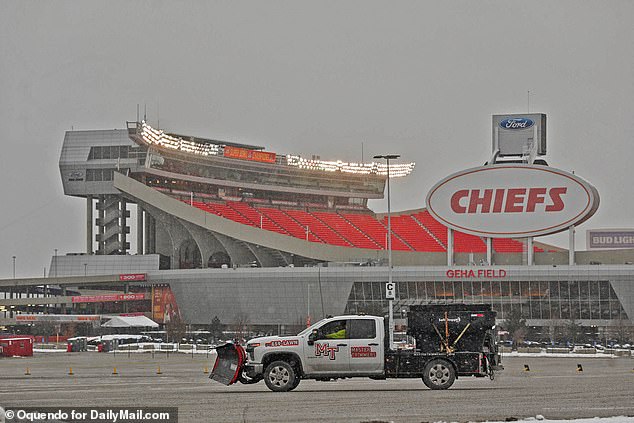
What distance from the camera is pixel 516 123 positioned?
11650 centimetres

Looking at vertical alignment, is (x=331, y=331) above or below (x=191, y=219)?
below

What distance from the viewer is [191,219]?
448 feet

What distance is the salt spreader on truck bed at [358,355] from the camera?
29.7 m

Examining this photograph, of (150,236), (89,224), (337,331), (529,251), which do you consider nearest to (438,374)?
(337,331)

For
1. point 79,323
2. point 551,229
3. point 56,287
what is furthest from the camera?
point 56,287

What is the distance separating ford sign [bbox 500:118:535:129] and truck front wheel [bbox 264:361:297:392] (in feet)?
296

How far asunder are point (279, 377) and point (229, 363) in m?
→ 1.65

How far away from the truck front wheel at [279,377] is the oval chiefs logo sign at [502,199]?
75227 millimetres

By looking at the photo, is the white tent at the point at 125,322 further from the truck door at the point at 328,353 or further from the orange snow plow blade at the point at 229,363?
the truck door at the point at 328,353

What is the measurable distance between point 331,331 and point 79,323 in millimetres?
84155

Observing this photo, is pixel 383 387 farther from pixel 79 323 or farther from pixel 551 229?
pixel 79 323

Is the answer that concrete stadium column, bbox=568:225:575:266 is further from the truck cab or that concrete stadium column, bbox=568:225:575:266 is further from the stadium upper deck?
the truck cab

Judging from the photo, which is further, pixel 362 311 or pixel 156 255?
pixel 156 255

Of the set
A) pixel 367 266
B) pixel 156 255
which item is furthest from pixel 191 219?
pixel 367 266
